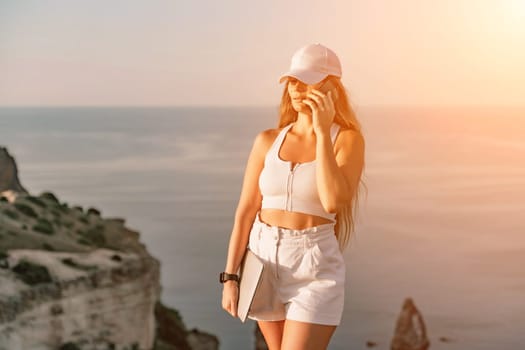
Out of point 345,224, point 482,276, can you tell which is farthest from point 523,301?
point 345,224

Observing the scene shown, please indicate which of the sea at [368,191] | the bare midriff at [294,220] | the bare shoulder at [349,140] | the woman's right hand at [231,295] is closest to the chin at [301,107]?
the bare shoulder at [349,140]

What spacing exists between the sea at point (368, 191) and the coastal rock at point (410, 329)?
0.20 meters

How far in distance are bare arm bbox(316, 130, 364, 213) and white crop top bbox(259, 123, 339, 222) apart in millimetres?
78

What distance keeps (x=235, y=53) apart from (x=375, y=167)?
13.9 feet

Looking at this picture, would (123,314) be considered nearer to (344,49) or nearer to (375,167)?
(375,167)

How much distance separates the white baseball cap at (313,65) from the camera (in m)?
3.04

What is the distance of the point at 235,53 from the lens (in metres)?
14.9

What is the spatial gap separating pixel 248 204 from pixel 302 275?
0.33m

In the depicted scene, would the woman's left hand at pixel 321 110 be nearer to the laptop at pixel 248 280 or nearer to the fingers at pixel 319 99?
the fingers at pixel 319 99

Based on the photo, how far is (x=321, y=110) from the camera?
2992 millimetres

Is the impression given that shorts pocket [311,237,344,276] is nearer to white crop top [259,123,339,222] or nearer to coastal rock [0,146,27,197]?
white crop top [259,123,339,222]

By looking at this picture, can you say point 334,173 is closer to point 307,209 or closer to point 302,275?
point 307,209

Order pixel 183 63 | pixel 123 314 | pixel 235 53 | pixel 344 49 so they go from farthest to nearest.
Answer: pixel 123 314 → pixel 183 63 → pixel 235 53 → pixel 344 49

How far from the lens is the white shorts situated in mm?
3020
